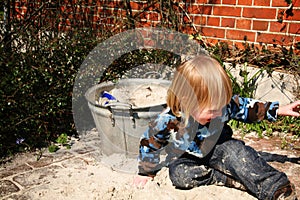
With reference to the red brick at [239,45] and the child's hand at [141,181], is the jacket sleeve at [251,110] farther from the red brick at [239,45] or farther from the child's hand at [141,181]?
the red brick at [239,45]

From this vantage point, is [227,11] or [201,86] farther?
[227,11]

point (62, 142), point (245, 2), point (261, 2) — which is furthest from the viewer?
point (245, 2)

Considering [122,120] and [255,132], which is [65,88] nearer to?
[122,120]

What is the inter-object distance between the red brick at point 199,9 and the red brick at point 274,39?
64 cm

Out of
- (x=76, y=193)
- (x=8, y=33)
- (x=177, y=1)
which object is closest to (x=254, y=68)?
(x=177, y=1)

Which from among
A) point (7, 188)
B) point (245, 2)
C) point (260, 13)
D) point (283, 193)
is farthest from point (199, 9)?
point (7, 188)

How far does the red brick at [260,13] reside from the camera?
329cm

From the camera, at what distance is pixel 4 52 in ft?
9.68

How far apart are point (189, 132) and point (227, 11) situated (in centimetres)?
187

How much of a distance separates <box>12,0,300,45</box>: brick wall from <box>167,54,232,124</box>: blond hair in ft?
5.04

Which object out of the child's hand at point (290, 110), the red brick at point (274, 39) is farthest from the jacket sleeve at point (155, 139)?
the red brick at point (274, 39)

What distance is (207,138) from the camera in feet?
7.23

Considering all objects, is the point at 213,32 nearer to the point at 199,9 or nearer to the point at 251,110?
the point at 199,9

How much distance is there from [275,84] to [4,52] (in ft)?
7.94
